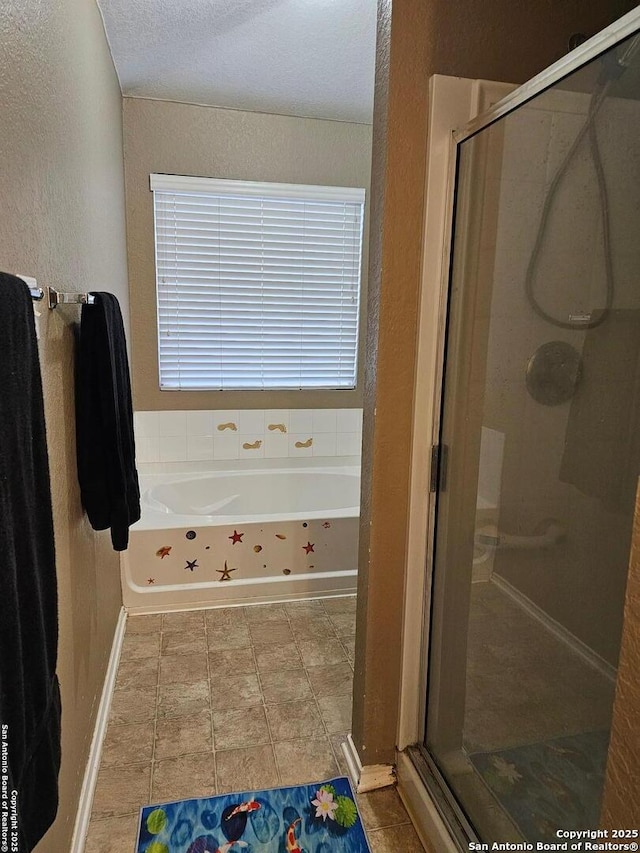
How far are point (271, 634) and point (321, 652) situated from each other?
27cm

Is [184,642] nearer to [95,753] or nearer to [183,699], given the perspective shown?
[183,699]

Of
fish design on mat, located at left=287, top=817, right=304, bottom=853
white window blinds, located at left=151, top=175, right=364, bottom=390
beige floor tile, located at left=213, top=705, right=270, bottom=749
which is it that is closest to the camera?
fish design on mat, located at left=287, top=817, right=304, bottom=853

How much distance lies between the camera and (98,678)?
73.9 inches

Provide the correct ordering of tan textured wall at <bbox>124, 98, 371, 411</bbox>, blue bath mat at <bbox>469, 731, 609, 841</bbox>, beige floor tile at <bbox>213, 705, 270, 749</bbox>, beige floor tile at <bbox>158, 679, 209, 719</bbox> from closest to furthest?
blue bath mat at <bbox>469, 731, 609, 841</bbox>, beige floor tile at <bbox>213, 705, 270, 749</bbox>, beige floor tile at <bbox>158, 679, 209, 719</bbox>, tan textured wall at <bbox>124, 98, 371, 411</bbox>

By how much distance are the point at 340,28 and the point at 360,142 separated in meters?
1.12

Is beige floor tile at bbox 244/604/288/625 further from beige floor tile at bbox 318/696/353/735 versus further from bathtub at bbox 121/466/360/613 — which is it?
beige floor tile at bbox 318/696/353/735

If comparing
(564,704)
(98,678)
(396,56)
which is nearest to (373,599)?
(564,704)

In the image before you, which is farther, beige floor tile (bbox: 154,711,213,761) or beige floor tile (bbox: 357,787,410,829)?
beige floor tile (bbox: 154,711,213,761)

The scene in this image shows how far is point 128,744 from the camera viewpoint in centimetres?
184

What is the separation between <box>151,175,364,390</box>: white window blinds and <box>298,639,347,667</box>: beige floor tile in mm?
1632

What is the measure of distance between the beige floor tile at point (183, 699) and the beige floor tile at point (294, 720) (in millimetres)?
266

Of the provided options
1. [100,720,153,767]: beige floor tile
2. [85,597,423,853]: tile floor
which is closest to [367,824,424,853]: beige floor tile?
[85,597,423,853]: tile floor

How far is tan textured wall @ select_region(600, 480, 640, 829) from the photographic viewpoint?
1.88 feet

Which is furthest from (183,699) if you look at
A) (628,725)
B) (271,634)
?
(628,725)
